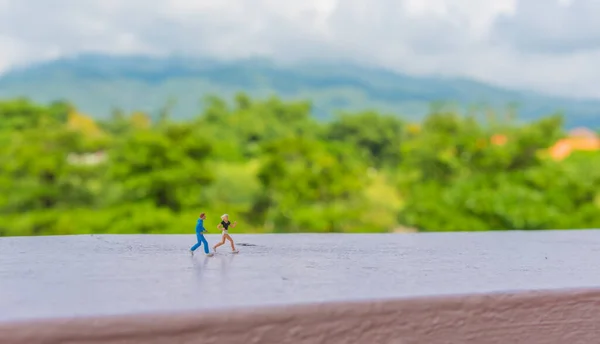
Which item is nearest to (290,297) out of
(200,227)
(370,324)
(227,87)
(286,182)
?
(370,324)

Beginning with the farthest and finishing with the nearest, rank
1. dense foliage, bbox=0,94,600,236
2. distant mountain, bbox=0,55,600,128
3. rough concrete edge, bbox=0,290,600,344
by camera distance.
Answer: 1. distant mountain, bbox=0,55,600,128
2. dense foliage, bbox=0,94,600,236
3. rough concrete edge, bbox=0,290,600,344

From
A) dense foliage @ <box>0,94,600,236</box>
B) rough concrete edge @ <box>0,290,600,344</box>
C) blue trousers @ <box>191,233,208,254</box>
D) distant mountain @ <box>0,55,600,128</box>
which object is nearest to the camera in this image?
rough concrete edge @ <box>0,290,600,344</box>

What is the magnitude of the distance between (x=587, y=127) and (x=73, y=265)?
25.5 ft

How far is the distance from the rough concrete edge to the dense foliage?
4.84 metres

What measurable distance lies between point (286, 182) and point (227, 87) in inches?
130

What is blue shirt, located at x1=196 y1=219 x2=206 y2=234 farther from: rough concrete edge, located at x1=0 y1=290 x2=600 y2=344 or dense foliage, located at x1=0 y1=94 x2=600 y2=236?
dense foliage, located at x1=0 y1=94 x2=600 y2=236

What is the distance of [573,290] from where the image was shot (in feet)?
1.01

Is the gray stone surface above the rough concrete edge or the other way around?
above

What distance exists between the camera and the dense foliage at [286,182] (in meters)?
5.33

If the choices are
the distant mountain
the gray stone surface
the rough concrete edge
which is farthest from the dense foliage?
the rough concrete edge

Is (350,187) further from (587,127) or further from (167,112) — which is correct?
(587,127)

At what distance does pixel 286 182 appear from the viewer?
19.0 ft

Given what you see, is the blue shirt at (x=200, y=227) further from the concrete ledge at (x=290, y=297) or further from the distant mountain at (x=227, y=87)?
the distant mountain at (x=227, y=87)

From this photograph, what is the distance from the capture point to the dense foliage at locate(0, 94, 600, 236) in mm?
5332
